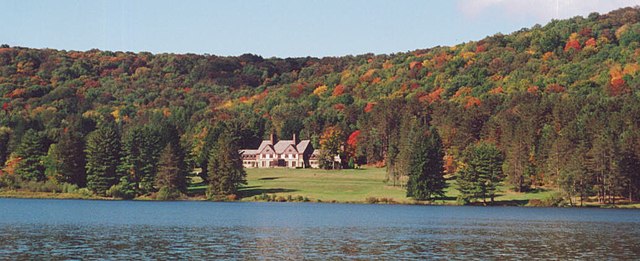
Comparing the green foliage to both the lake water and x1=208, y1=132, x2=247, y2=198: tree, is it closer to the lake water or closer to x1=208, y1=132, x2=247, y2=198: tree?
x1=208, y1=132, x2=247, y2=198: tree

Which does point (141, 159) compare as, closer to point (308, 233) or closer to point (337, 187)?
point (337, 187)

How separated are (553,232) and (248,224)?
2824 centimetres

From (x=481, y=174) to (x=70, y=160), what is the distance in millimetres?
68272

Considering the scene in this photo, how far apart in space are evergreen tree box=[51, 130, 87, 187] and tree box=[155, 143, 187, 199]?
1542cm

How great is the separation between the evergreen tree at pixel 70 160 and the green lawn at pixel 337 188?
62.4 ft

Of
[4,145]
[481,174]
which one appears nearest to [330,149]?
[4,145]

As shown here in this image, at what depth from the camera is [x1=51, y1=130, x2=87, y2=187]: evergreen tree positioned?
492 ft

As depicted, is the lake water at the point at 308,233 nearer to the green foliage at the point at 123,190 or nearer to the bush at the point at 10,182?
the green foliage at the point at 123,190

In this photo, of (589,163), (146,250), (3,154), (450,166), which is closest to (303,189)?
(450,166)

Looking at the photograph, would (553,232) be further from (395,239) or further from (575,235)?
(395,239)

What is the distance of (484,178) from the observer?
13188cm

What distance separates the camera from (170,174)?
473 feet

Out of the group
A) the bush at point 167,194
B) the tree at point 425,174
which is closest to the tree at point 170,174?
the bush at point 167,194

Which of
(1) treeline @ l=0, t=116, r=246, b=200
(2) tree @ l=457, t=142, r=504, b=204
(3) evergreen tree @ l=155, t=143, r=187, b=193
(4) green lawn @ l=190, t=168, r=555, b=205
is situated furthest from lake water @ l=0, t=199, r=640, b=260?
(3) evergreen tree @ l=155, t=143, r=187, b=193
